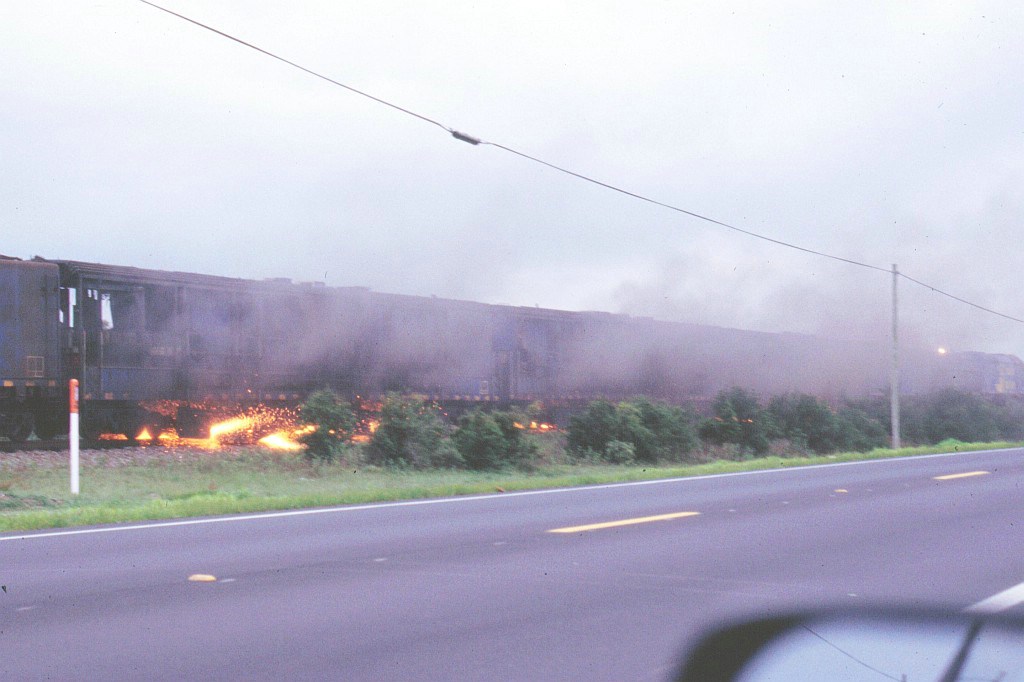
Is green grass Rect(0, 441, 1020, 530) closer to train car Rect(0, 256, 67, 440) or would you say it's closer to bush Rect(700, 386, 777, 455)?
train car Rect(0, 256, 67, 440)

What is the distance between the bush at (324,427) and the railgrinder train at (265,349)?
4128mm

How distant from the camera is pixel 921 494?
12797 millimetres

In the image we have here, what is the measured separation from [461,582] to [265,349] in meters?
16.7

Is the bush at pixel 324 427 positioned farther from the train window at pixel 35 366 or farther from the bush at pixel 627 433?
the bush at pixel 627 433

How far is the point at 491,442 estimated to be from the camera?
18859mm

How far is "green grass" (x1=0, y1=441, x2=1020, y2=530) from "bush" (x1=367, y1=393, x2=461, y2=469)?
56 cm

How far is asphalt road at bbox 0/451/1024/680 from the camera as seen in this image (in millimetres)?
4594

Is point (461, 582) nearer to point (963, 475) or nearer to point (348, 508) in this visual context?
point (348, 508)

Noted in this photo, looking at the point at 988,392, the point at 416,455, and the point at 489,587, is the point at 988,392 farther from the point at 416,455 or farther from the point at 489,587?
the point at 489,587

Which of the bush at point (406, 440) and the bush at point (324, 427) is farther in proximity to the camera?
the bush at point (406, 440)

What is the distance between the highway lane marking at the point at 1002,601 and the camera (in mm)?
5898

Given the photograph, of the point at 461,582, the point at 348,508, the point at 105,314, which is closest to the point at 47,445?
the point at 105,314

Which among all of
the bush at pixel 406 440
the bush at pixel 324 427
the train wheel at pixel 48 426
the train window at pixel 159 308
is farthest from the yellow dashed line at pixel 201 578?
the train wheel at pixel 48 426

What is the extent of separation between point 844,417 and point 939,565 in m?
24.7
